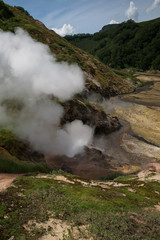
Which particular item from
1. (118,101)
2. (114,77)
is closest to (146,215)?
(118,101)

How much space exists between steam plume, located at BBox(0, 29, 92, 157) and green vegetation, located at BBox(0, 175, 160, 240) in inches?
461

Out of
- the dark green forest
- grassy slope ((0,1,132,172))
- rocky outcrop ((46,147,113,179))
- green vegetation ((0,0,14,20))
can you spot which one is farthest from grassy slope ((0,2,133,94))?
the dark green forest

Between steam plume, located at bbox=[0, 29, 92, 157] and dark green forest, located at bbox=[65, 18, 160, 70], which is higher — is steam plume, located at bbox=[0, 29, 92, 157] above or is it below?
below

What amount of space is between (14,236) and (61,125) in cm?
2042

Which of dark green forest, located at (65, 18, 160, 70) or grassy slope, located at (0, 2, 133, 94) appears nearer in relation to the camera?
grassy slope, located at (0, 2, 133, 94)

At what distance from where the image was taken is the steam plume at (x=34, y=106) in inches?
845

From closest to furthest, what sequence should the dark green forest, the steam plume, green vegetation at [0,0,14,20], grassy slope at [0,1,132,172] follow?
grassy slope at [0,1,132,172] < the steam plume < green vegetation at [0,0,14,20] < the dark green forest

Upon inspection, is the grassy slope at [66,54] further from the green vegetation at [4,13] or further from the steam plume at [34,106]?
the steam plume at [34,106]

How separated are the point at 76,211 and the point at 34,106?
18.3 metres

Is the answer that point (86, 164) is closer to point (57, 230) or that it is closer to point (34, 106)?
point (34, 106)

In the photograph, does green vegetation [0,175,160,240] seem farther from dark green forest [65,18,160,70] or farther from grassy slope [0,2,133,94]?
dark green forest [65,18,160,70]

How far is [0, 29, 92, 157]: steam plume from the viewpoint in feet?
70.4

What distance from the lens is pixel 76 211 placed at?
7.80 meters

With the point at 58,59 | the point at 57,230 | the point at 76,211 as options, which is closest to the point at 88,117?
the point at 76,211
